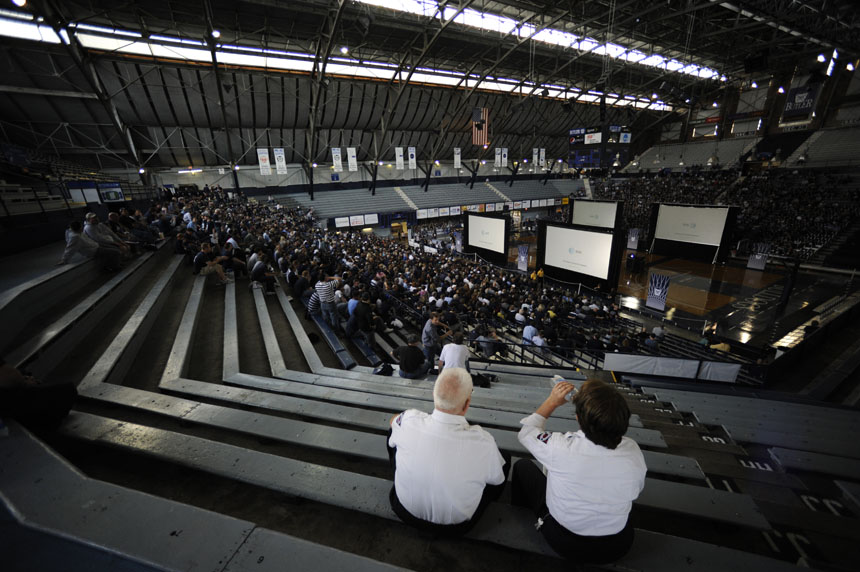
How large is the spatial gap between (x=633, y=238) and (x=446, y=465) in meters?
28.1

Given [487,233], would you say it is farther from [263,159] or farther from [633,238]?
[263,159]

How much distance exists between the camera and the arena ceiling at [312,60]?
14922mm

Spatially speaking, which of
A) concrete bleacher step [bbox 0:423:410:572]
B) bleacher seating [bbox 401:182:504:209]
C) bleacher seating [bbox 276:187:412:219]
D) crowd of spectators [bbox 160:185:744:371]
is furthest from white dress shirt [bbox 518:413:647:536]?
bleacher seating [bbox 401:182:504:209]

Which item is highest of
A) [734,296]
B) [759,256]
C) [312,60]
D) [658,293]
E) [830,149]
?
[312,60]

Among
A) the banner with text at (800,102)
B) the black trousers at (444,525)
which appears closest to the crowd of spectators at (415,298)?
the black trousers at (444,525)

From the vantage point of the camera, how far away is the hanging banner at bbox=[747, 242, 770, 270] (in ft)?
64.1

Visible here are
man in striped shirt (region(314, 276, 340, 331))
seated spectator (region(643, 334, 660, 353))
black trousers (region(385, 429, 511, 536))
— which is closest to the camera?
black trousers (region(385, 429, 511, 536))

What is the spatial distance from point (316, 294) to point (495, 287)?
7609 millimetres

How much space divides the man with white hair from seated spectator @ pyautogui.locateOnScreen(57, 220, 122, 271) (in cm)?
722

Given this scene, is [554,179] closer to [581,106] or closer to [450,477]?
[581,106]

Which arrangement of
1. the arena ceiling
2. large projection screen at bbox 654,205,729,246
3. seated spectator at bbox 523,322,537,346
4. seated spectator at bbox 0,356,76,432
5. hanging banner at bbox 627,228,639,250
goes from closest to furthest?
1. seated spectator at bbox 0,356,76,432
2. seated spectator at bbox 523,322,537,346
3. the arena ceiling
4. large projection screen at bbox 654,205,729,246
5. hanging banner at bbox 627,228,639,250

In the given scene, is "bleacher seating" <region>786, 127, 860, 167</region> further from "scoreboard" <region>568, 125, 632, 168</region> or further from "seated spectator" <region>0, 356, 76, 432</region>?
"seated spectator" <region>0, 356, 76, 432</region>

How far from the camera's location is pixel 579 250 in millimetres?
16094

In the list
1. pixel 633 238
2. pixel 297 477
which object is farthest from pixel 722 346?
pixel 633 238
